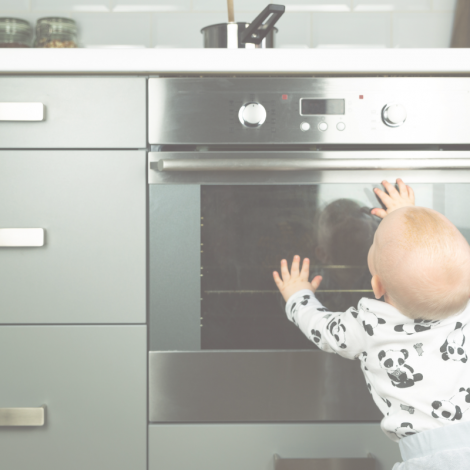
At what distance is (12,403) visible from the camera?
911mm

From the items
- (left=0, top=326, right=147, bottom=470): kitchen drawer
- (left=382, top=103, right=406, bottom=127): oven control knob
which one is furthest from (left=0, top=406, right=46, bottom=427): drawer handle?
(left=382, top=103, right=406, bottom=127): oven control knob

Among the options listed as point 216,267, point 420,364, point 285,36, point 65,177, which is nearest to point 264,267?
point 216,267

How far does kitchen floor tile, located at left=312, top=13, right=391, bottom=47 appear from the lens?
1.45 meters

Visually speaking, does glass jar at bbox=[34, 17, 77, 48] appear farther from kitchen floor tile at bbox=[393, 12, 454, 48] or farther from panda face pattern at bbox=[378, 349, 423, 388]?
panda face pattern at bbox=[378, 349, 423, 388]

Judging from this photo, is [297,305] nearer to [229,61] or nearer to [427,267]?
[427,267]

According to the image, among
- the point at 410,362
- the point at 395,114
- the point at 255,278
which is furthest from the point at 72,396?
the point at 395,114

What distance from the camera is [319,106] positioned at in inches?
35.7

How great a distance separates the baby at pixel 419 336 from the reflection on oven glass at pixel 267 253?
0.35ft

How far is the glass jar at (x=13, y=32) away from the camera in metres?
1.31

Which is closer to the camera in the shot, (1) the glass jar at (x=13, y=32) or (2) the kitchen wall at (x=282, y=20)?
(1) the glass jar at (x=13, y=32)

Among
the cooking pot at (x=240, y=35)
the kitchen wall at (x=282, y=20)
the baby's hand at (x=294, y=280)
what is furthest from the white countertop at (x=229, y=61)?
the kitchen wall at (x=282, y=20)

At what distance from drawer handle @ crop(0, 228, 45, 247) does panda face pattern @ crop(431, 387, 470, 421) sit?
0.79 m

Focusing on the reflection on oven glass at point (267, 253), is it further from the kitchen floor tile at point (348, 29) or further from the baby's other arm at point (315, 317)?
the kitchen floor tile at point (348, 29)

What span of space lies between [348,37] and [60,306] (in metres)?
1.20
